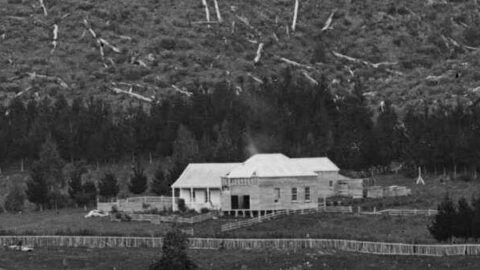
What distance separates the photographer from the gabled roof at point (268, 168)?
88.2 metres

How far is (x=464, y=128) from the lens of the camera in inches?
4355

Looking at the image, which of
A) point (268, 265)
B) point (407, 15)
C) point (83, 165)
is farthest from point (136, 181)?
point (407, 15)

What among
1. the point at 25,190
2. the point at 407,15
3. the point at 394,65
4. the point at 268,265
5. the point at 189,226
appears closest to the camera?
the point at 268,265

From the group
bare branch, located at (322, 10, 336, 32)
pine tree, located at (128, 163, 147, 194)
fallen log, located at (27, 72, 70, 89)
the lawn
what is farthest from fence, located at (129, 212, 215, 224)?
bare branch, located at (322, 10, 336, 32)

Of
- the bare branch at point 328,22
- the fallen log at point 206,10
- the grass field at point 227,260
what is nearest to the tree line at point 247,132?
the grass field at point 227,260

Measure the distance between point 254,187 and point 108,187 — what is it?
15223 millimetres

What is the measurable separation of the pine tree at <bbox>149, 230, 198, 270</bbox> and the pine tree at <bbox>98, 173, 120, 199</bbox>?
3565 cm

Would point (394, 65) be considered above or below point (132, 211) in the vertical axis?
above

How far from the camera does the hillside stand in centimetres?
15975

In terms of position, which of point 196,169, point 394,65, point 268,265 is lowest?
point 268,265

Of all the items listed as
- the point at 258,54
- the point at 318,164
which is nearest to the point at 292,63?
the point at 258,54

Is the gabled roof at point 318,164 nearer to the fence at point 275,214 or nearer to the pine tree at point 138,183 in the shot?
the fence at point 275,214

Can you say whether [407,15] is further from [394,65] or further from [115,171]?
[115,171]

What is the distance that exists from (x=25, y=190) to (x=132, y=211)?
1275cm
